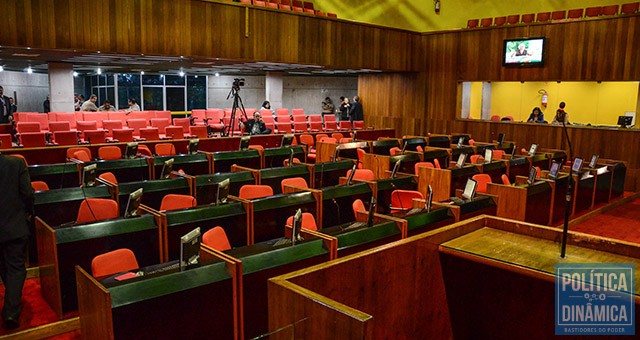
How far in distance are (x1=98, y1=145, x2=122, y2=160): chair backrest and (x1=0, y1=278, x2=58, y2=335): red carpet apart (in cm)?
388

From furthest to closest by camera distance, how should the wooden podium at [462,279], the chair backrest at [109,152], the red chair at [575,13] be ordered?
the red chair at [575,13]
the chair backrest at [109,152]
the wooden podium at [462,279]

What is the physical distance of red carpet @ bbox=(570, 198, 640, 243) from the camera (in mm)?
7551

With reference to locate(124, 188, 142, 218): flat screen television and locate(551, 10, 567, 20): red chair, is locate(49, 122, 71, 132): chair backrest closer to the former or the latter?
locate(124, 188, 142, 218): flat screen television

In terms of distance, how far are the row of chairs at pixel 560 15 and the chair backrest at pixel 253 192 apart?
9.77 metres

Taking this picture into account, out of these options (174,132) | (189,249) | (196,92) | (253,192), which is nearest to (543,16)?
(174,132)

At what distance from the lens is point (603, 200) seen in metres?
9.44

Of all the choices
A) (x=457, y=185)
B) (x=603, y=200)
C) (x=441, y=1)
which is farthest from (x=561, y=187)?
(x=441, y=1)

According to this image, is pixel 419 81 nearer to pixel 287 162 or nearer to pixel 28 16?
pixel 287 162

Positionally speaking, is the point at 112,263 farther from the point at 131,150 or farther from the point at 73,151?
the point at 73,151

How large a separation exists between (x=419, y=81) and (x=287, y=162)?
7933 mm

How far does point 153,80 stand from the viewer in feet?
71.1

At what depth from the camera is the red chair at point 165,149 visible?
951 cm

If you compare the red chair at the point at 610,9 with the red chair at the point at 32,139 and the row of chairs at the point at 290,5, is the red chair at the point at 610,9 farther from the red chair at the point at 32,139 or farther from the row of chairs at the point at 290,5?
the red chair at the point at 32,139

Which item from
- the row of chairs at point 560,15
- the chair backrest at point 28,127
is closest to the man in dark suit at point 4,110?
the chair backrest at point 28,127
